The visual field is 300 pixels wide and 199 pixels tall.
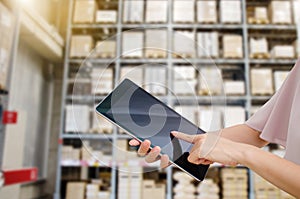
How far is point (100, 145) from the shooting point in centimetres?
112

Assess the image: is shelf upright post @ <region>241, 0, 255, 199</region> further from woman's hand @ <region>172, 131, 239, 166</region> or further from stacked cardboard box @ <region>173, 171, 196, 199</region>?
woman's hand @ <region>172, 131, 239, 166</region>

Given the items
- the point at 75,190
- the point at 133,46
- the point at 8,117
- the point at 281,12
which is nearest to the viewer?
the point at 133,46

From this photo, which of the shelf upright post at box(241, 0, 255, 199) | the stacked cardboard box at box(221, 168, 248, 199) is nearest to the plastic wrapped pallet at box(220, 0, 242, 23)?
the shelf upright post at box(241, 0, 255, 199)

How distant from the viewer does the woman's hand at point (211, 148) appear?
0.81m

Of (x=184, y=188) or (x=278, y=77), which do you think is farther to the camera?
(x=278, y=77)

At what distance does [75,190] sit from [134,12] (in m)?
2.83

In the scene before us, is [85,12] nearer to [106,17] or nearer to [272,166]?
[106,17]

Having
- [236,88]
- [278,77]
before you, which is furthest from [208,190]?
[278,77]

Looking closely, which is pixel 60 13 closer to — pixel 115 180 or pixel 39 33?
pixel 39 33

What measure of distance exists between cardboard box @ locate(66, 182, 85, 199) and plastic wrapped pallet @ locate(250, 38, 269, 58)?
3.19 meters

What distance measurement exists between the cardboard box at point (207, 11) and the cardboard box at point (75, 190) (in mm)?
3051

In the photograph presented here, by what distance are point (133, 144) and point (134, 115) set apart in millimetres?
97

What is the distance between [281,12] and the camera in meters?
4.98

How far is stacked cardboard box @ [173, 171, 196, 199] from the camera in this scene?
4406mm
